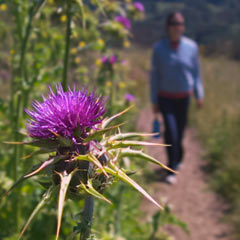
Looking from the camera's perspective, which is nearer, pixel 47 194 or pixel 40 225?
pixel 47 194

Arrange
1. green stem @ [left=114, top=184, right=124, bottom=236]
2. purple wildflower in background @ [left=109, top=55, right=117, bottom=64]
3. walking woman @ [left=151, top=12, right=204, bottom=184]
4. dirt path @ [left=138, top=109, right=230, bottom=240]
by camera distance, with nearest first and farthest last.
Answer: green stem @ [left=114, top=184, right=124, bottom=236] < dirt path @ [left=138, top=109, right=230, bottom=240] < purple wildflower in background @ [left=109, top=55, right=117, bottom=64] < walking woman @ [left=151, top=12, right=204, bottom=184]

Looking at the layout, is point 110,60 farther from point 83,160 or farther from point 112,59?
point 83,160

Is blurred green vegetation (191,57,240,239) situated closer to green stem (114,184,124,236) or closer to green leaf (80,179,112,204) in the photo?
green stem (114,184,124,236)

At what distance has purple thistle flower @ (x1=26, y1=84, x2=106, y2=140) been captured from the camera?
142cm

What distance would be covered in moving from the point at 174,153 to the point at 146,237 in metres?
2.49

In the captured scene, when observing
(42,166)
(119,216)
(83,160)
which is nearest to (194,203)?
Answer: (119,216)

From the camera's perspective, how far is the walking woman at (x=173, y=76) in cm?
520

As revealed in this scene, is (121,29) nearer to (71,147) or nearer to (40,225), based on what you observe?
(40,225)

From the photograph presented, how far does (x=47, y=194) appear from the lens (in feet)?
4.33

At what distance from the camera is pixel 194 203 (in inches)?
203

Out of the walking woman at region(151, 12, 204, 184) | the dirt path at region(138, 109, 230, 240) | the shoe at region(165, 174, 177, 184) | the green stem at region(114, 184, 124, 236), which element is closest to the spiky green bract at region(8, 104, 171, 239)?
the green stem at region(114, 184, 124, 236)

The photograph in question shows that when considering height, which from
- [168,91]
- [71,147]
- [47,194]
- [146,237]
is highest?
[168,91]

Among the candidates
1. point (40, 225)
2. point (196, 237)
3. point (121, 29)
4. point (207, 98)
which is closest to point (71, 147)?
point (40, 225)

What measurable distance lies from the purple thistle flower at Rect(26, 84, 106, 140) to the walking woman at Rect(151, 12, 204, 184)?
388 cm
